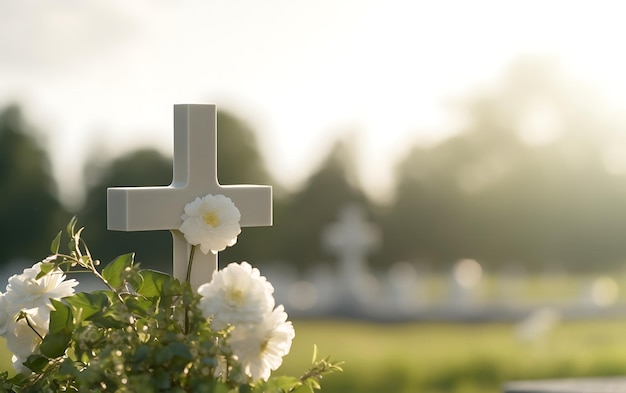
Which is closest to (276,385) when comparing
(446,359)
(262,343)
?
(262,343)

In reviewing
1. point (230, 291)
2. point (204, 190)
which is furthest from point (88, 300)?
point (204, 190)

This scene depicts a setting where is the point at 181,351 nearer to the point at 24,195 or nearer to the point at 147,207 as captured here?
the point at 147,207

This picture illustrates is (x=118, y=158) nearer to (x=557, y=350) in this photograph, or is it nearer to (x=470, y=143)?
(x=470, y=143)

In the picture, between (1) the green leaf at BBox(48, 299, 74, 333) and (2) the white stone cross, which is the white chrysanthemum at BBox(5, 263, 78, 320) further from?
(2) the white stone cross

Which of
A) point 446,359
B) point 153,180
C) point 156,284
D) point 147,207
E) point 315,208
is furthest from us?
point 315,208

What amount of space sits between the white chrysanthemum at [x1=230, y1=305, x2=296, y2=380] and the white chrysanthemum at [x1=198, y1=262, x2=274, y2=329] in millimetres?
25

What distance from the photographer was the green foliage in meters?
1.58

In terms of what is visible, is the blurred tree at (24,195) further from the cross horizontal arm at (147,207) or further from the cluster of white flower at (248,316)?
the cluster of white flower at (248,316)

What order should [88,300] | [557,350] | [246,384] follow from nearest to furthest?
[246,384] → [88,300] → [557,350]

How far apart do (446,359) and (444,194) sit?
7353 mm

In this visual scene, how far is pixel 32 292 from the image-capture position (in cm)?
177

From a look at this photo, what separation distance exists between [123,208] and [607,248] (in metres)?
14.0

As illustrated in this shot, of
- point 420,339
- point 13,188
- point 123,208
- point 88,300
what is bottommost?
point 420,339

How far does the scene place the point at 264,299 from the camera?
1.61m
